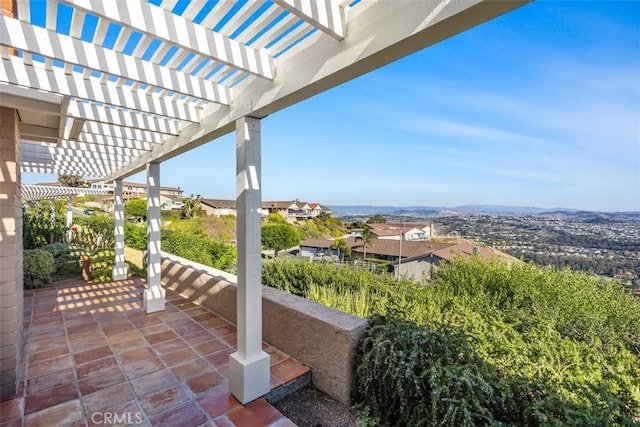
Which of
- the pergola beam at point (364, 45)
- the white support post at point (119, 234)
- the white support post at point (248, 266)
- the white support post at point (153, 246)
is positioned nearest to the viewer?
the pergola beam at point (364, 45)

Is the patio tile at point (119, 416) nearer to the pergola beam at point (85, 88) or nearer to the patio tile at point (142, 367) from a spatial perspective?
the patio tile at point (142, 367)

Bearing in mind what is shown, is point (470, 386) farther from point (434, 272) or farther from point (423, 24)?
point (434, 272)

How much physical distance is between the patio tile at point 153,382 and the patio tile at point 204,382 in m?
0.17

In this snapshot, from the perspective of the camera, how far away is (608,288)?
16.1ft

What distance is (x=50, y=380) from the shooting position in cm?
281

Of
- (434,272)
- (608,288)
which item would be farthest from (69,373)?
(608,288)

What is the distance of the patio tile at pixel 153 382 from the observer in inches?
107

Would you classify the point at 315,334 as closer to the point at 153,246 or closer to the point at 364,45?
the point at 364,45

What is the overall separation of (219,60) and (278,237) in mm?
27608

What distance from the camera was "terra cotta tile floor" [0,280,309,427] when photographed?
237cm

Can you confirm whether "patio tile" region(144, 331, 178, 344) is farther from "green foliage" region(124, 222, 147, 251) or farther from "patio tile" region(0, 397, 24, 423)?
"green foliage" region(124, 222, 147, 251)

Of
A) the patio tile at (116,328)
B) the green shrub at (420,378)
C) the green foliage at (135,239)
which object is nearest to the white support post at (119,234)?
the patio tile at (116,328)

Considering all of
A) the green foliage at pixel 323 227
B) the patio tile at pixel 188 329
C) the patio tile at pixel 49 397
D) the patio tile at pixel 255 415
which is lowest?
the green foliage at pixel 323 227

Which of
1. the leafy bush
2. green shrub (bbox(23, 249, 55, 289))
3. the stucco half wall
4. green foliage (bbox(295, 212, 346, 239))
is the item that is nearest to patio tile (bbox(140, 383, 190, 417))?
the stucco half wall
